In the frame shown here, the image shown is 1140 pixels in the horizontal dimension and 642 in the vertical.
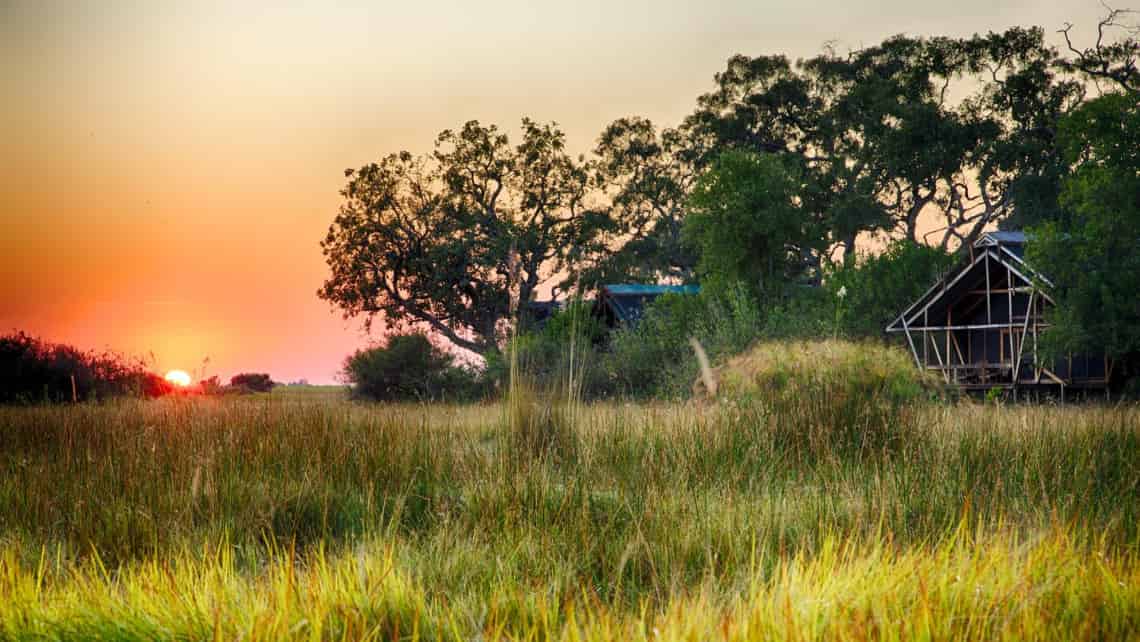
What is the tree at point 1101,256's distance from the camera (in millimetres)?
20000

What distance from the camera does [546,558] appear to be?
15.0ft

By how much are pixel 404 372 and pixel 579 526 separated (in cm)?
2141

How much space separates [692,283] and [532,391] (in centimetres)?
3539

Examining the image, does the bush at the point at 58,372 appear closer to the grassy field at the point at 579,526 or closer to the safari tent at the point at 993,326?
the grassy field at the point at 579,526

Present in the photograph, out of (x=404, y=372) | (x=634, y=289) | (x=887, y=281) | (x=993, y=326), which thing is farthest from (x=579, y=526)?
(x=634, y=289)

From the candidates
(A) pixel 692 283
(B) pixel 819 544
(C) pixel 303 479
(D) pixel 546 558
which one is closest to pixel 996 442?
(B) pixel 819 544

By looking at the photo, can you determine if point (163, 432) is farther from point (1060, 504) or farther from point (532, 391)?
point (1060, 504)

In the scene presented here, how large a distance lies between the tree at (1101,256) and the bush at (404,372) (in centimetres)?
1416

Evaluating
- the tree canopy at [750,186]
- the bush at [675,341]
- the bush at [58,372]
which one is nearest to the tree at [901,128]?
the tree canopy at [750,186]

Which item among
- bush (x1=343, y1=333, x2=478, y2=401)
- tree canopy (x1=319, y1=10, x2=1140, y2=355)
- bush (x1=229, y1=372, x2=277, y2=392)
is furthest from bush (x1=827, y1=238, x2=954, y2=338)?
bush (x1=229, y1=372, x2=277, y2=392)

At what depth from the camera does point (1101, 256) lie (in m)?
20.6

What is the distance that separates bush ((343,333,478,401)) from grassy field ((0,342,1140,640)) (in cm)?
1633

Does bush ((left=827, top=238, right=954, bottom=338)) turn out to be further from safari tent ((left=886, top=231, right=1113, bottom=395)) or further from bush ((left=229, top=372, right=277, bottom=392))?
bush ((left=229, top=372, right=277, bottom=392))

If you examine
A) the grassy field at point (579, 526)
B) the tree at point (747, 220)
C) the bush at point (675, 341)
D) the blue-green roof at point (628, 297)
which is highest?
the tree at point (747, 220)
